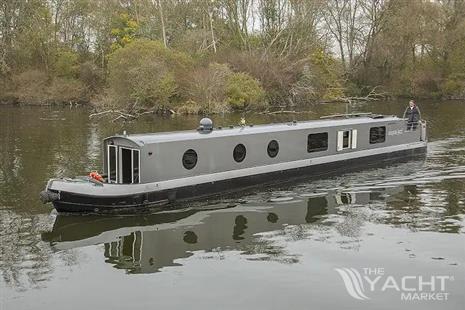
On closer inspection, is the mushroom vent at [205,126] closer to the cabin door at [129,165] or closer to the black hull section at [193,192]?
the black hull section at [193,192]

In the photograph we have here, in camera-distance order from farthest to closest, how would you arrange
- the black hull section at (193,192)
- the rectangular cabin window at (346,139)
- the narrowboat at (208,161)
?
the rectangular cabin window at (346,139) < the narrowboat at (208,161) < the black hull section at (193,192)

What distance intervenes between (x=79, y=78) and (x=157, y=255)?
165 ft

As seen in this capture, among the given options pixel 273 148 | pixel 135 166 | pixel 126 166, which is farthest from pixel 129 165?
pixel 273 148

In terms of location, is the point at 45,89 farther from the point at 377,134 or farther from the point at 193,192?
Result: the point at 193,192

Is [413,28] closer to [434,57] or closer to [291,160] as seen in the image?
[434,57]

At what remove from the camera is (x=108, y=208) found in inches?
560

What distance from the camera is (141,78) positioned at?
140 feet

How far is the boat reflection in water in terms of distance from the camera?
11.9 m

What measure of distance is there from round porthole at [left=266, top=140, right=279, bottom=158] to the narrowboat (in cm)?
3

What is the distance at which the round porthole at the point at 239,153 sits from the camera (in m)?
16.8

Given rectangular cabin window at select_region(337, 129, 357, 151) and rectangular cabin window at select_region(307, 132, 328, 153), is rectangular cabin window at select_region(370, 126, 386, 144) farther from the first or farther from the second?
rectangular cabin window at select_region(307, 132, 328, 153)

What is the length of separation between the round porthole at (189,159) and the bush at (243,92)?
28.8 metres

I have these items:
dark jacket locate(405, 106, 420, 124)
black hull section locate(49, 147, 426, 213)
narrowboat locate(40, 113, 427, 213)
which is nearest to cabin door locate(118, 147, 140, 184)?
narrowboat locate(40, 113, 427, 213)

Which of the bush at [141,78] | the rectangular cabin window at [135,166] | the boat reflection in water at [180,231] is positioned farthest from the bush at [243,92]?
the rectangular cabin window at [135,166]
